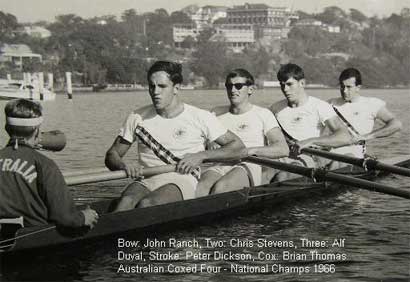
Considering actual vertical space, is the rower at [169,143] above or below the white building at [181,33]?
below

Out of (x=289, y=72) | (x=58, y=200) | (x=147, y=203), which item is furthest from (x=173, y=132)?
(x=289, y=72)

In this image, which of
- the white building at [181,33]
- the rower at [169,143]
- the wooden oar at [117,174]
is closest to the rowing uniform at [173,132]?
the rower at [169,143]

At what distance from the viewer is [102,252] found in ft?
19.9

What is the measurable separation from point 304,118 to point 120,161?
11.5 feet

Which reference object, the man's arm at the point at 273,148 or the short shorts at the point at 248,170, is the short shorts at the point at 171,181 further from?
the man's arm at the point at 273,148

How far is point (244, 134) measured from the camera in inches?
320

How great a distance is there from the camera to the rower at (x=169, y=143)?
21.3 feet

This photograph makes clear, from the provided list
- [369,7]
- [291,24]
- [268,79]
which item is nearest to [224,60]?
[268,79]

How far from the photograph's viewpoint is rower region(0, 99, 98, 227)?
4656 mm

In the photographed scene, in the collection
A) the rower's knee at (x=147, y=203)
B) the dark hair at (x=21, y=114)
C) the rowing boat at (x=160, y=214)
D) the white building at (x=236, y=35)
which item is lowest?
the rowing boat at (x=160, y=214)

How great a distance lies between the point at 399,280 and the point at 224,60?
29473 millimetres

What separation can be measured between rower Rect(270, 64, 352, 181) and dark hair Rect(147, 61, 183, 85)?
9.04 ft

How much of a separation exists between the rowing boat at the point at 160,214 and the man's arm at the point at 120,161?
0.39 meters

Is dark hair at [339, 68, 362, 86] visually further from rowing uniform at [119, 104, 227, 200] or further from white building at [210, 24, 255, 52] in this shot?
white building at [210, 24, 255, 52]
